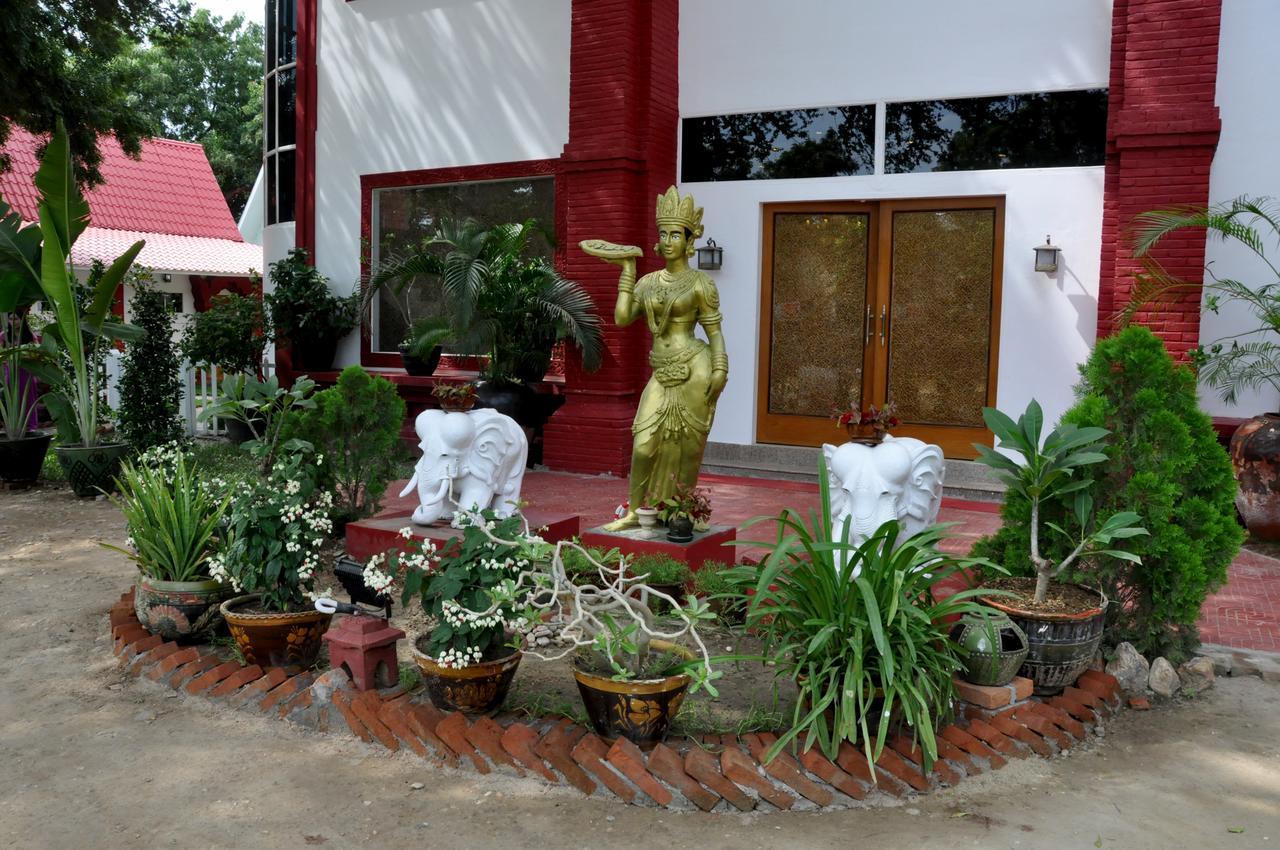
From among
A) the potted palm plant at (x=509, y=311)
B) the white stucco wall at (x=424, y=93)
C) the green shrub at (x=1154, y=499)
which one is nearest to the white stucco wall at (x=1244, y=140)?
the green shrub at (x=1154, y=499)

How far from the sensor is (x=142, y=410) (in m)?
10.1

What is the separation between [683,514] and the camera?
5.93 metres

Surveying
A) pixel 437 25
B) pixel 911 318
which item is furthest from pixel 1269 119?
pixel 437 25

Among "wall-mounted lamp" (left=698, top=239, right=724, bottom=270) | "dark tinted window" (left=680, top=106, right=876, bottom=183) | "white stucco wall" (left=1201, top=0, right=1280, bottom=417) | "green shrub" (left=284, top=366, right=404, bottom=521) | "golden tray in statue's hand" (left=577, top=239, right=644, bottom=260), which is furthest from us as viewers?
"wall-mounted lamp" (left=698, top=239, right=724, bottom=270)

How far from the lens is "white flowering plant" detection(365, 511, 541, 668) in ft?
12.9

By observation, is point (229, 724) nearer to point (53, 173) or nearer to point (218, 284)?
point (53, 173)

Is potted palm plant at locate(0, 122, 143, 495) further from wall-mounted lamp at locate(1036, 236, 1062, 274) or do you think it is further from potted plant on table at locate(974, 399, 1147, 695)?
wall-mounted lamp at locate(1036, 236, 1062, 274)

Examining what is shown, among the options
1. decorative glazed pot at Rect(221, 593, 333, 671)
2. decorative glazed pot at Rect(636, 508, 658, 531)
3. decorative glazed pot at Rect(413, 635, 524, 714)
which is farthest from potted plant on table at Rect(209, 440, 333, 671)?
decorative glazed pot at Rect(636, 508, 658, 531)

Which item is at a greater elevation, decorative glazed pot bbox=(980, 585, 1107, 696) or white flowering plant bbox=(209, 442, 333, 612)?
white flowering plant bbox=(209, 442, 333, 612)

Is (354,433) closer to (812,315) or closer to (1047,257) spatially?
(812,315)

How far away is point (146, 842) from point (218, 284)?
2099cm

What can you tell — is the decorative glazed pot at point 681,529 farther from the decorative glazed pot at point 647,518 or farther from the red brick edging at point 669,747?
the red brick edging at point 669,747

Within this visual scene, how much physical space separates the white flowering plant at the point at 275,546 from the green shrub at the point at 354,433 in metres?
2.18

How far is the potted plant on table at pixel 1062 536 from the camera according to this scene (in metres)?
4.31
